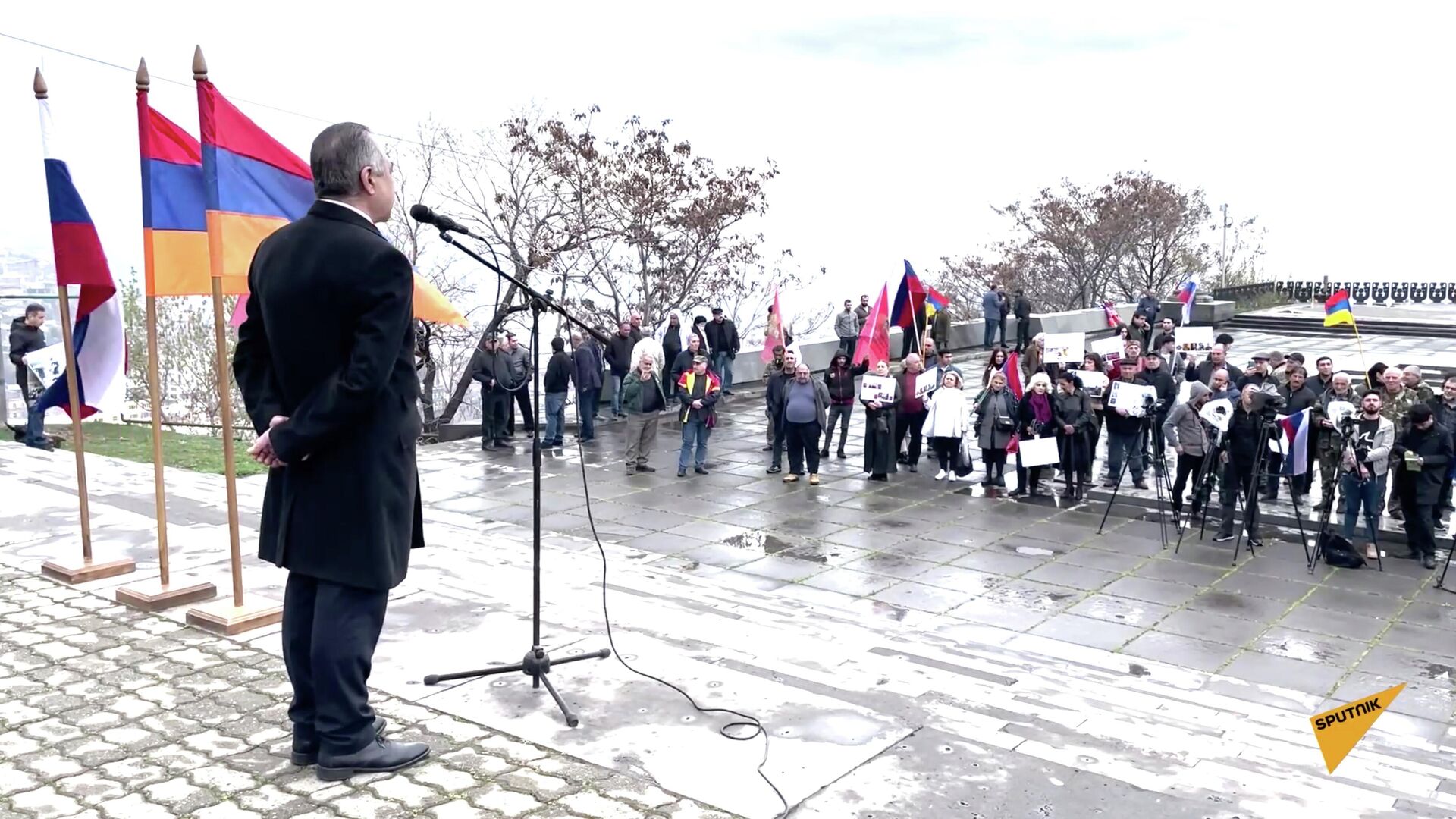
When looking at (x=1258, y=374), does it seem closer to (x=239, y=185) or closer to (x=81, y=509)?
(x=239, y=185)

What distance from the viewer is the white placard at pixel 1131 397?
12953 mm

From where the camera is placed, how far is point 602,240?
85.7 feet

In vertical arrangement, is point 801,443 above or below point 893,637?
above

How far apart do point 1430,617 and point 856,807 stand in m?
7.37

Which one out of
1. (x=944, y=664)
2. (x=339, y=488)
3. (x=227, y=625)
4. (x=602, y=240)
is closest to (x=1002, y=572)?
(x=944, y=664)

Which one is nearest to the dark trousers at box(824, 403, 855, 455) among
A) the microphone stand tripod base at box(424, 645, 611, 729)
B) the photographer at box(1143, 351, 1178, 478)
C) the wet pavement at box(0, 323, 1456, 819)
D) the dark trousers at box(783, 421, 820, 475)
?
the wet pavement at box(0, 323, 1456, 819)

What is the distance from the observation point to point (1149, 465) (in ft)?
47.3

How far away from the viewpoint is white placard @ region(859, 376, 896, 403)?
1401 cm

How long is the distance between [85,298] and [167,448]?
332 inches

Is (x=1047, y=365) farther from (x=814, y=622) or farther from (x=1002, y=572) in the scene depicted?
(x=814, y=622)

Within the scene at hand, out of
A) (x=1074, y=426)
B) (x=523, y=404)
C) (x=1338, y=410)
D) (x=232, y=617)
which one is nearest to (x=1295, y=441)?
(x=1338, y=410)

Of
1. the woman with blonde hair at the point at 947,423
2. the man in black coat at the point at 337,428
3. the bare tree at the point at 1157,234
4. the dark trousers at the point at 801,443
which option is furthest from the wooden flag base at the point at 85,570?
the bare tree at the point at 1157,234

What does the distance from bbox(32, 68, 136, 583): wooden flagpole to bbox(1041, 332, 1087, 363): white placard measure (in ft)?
36.0

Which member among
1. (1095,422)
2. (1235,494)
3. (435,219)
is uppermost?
(435,219)
